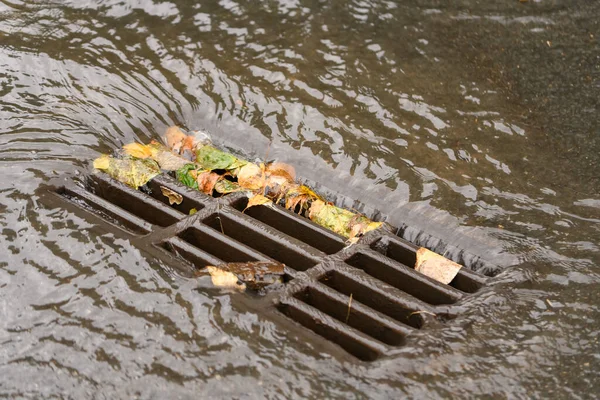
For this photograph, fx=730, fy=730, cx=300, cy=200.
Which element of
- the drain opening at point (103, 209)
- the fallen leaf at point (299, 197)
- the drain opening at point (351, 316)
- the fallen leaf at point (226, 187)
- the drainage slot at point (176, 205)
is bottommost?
the drain opening at point (103, 209)

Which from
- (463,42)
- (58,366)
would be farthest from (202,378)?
(463,42)

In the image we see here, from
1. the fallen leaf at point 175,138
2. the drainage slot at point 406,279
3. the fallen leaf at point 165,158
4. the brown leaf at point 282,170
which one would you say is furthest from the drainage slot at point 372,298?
the fallen leaf at point 175,138

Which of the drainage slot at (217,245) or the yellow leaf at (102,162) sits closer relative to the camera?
the drainage slot at (217,245)

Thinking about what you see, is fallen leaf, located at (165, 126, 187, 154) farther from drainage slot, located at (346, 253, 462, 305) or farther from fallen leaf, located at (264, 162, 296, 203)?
drainage slot, located at (346, 253, 462, 305)

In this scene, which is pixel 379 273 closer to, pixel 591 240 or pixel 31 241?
pixel 591 240

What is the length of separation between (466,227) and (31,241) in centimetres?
164

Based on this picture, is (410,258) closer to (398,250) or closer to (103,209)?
(398,250)

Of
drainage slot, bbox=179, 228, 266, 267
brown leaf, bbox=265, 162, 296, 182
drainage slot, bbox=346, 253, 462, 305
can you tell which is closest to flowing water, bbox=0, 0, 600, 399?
brown leaf, bbox=265, 162, 296, 182

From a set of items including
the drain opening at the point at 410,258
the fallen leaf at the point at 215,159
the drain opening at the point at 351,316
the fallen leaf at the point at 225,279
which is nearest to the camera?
the drain opening at the point at 351,316

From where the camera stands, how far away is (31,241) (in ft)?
8.75

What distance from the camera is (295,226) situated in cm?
292

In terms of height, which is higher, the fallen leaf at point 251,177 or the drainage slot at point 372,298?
the fallen leaf at point 251,177

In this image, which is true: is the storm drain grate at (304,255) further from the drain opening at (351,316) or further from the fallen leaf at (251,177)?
the fallen leaf at (251,177)

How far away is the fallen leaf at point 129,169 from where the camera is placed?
10.2 ft
